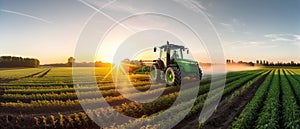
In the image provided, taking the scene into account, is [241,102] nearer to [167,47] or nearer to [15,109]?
[167,47]

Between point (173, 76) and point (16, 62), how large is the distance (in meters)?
62.0

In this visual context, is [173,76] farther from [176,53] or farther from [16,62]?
[16,62]

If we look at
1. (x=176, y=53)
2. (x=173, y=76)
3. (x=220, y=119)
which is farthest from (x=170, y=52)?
(x=220, y=119)


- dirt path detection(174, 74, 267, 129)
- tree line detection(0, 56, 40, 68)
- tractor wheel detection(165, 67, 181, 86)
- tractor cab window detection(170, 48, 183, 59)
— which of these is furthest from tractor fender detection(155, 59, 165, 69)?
tree line detection(0, 56, 40, 68)

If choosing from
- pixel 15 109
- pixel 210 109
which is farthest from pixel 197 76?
pixel 15 109

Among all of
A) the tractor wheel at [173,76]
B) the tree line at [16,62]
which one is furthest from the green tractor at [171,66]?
the tree line at [16,62]

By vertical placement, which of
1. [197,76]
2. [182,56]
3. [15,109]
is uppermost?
[182,56]

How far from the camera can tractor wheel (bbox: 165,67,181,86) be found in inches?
619

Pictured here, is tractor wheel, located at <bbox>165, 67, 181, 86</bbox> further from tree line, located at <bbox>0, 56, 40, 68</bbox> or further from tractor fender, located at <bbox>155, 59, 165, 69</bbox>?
tree line, located at <bbox>0, 56, 40, 68</bbox>

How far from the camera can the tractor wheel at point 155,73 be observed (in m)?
18.1

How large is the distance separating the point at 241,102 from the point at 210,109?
8.89 feet

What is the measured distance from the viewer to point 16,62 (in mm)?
65812

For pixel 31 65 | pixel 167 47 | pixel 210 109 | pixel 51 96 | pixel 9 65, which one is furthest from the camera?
pixel 31 65

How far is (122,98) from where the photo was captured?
13289 millimetres
